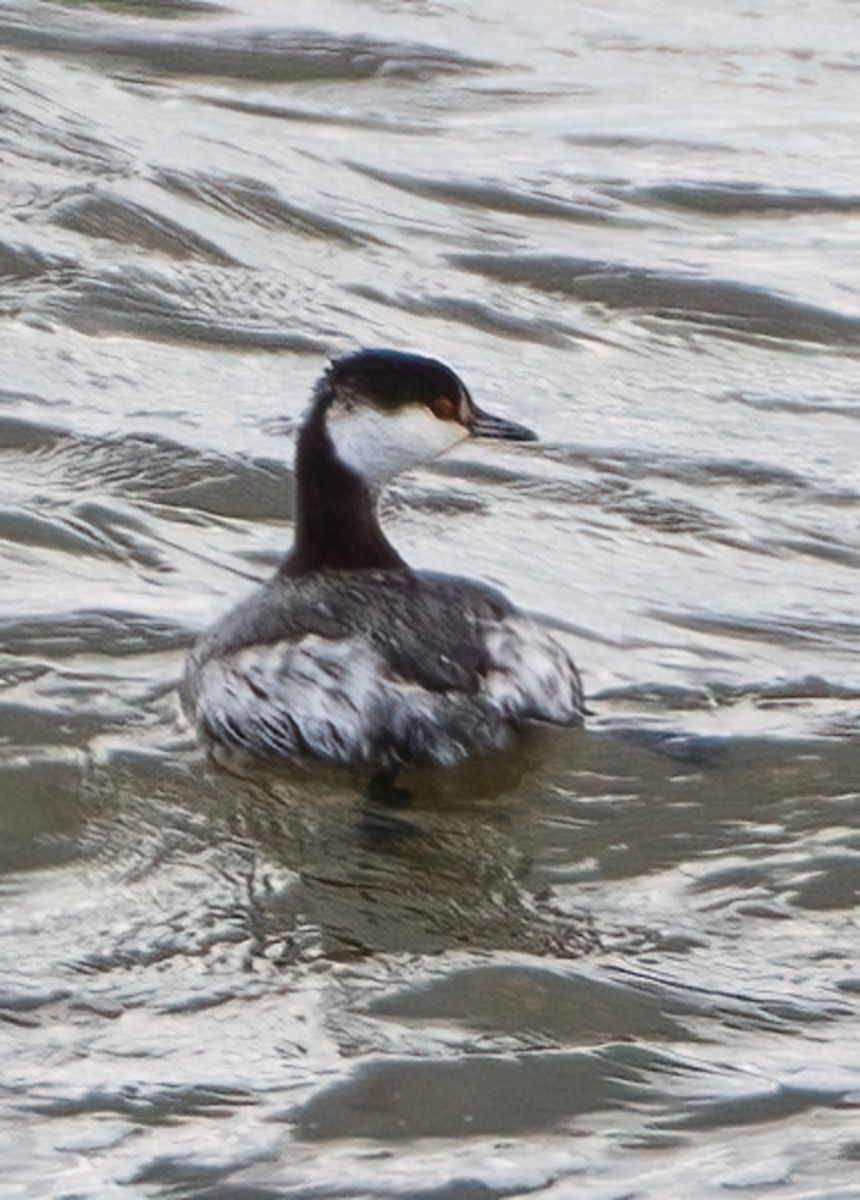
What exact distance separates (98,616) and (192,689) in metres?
0.76

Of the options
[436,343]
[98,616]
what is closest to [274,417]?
[436,343]

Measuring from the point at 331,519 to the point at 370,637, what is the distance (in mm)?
540

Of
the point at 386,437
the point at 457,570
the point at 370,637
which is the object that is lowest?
the point at 457,570

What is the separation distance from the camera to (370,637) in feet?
21.6

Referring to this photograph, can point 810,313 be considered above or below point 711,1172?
above

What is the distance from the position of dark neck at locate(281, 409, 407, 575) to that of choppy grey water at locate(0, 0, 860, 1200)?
55 cm

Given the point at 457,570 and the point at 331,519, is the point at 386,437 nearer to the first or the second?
the point at 331,519

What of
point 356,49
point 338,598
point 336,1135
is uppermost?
point 356,49

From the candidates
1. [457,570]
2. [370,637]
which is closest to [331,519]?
[370,637]

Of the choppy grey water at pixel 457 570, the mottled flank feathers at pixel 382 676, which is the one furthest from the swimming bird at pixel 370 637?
the choppy grey water at pixel 457 570

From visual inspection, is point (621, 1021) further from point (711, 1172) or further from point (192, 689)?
point (192, 689)

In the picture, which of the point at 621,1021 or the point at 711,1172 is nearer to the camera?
the point at 711,1172

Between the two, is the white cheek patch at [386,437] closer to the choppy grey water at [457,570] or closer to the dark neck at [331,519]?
the dark neck at [331,519]

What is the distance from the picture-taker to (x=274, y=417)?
912 centimetres
